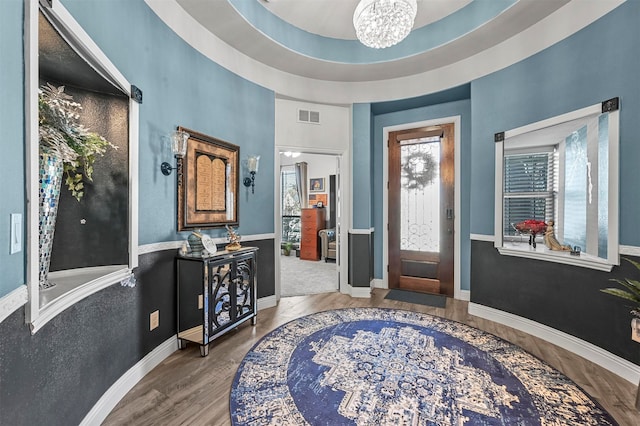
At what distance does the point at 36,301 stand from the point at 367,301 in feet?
10.9

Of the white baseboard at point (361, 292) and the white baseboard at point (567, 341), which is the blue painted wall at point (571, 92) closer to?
the white baseboard at point (567, 341)

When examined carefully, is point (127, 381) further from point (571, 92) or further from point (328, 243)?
point (328, 243)

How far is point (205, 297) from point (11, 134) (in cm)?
168

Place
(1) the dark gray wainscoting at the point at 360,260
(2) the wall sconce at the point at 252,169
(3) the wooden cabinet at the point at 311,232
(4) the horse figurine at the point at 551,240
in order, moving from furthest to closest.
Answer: (3) the wooden cabinet at the point at 311,232
(1) the dark gray wainscoting at the point at 360,260
(2) the wall sconce at the point at 252,169
(4) the horse figurine at the point at 551,240

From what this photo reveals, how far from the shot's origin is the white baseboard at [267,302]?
3406mm

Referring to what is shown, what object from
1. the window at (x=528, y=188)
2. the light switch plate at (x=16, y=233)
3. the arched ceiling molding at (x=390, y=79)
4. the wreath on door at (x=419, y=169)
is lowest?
the light switch plate at (x=16, y=233)

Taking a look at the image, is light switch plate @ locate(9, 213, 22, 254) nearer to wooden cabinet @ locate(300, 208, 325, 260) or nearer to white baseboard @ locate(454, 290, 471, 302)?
white baseboard @ locate(454, 290, 471, 302)

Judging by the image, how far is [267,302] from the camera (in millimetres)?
3477

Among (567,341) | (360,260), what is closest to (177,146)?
(360,260)

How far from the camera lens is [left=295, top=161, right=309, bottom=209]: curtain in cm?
745

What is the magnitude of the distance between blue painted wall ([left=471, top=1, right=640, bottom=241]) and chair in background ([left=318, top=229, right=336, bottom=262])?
12.2ft

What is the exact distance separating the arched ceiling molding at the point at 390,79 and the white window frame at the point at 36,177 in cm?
98

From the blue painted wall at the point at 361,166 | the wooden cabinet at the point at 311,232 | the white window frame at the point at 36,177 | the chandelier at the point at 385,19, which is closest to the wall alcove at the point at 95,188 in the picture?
the white window frame at the point at 36,177

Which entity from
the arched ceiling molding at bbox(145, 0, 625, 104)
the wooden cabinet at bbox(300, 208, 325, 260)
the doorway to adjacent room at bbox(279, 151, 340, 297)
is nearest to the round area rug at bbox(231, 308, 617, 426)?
the arched ceiling molding at bbox(145, 0, 625, 104)
